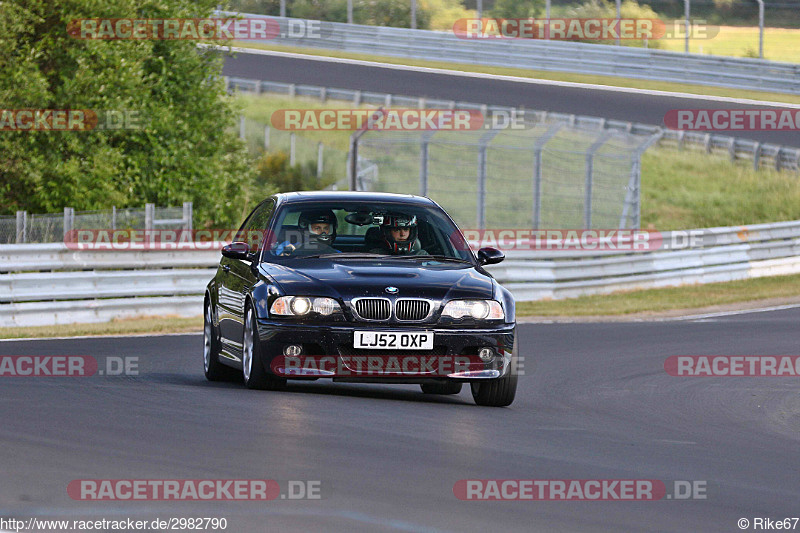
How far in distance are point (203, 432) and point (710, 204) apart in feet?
102

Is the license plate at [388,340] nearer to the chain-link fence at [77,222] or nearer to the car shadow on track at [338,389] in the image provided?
the car shadow on track at [338,389]

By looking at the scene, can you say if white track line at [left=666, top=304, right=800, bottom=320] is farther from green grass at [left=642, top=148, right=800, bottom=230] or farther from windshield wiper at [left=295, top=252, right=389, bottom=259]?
green grass at [left=642, top=148, right=800, bottom=230]

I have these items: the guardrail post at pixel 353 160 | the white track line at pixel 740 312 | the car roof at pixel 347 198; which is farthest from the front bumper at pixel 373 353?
the guardrail post at pixel 353 160

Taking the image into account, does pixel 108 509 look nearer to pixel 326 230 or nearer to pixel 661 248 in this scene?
pixel 326 230

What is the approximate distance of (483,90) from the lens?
146 feet

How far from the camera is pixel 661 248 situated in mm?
25828

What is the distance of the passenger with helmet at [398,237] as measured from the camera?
1121cm

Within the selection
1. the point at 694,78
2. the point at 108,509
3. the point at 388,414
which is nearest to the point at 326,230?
the point at 388,414

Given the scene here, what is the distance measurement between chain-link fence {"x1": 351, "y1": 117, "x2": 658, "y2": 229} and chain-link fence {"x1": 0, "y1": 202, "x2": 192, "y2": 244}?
362 centimetres

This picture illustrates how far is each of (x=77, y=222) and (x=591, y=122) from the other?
20.2m

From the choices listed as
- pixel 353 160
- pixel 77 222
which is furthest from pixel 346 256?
pixel 353 160

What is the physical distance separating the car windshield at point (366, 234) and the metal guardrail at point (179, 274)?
785 cm

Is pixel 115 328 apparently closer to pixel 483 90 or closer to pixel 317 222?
pixel 317 222

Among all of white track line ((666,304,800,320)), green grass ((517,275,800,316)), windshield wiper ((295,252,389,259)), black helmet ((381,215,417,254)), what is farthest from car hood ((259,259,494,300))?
white track line ((666,304,800,320))
